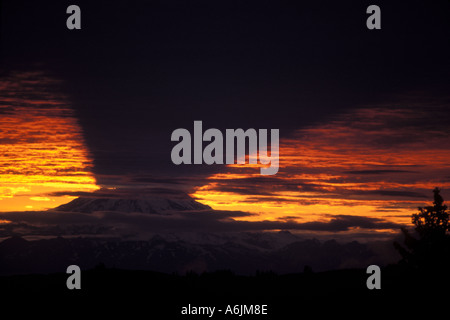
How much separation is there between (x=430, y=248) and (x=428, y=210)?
321cm

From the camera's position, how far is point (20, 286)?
4712 cm

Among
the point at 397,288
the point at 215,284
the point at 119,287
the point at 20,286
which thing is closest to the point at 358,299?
the point at 397,288

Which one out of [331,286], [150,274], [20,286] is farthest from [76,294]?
[331,286]

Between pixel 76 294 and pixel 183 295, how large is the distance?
8144 mm

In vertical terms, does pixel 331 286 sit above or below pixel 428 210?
below

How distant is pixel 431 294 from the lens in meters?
44.6

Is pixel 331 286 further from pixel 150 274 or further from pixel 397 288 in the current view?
pixel 150 274
